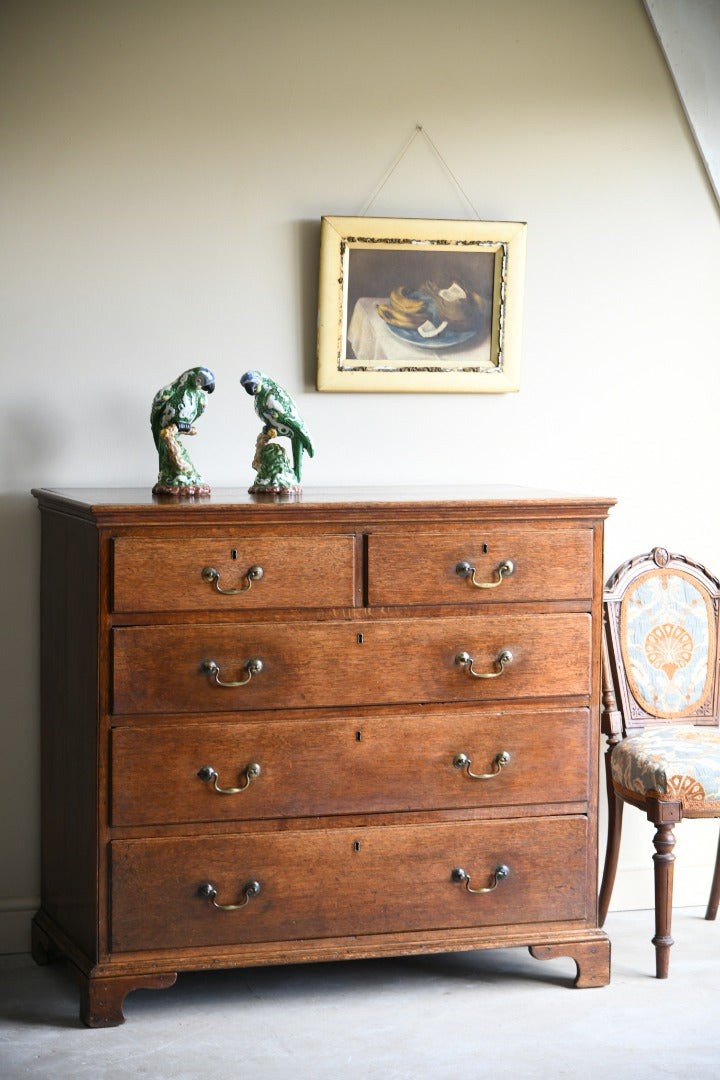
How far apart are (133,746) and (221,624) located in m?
0.34

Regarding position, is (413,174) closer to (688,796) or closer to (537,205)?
(537,205)

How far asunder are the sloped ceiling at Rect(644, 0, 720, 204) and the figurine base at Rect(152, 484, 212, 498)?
6.14 feet

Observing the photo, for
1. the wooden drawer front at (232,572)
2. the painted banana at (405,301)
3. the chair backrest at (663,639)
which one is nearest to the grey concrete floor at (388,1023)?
the chair backrest at (663,639)

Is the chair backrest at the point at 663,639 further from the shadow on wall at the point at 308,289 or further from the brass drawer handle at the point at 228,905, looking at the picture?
the brass drawer handle at the point at 228,905

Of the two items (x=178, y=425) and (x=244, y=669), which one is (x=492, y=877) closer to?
(x=244, y=669)

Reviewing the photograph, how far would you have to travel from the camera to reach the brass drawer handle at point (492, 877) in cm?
329

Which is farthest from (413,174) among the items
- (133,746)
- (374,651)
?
(133,746)

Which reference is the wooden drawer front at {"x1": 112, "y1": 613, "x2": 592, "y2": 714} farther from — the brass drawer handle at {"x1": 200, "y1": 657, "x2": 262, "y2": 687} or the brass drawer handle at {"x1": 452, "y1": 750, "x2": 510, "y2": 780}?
the brass drawer handle at {"x1": 452, "y1": 750, "x2": 510, "y2": 780}

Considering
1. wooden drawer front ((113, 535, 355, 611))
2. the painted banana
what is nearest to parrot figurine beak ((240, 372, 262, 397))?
wooden drawer front ((113, 535, 355, 611))

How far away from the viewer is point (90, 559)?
3.08 metres

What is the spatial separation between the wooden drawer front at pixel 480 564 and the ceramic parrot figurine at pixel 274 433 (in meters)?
0.32

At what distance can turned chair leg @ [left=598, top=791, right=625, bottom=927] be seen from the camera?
379 centimetres

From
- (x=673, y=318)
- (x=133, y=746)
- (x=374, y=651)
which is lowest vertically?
(x=133, y=746)

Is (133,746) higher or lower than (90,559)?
lower
